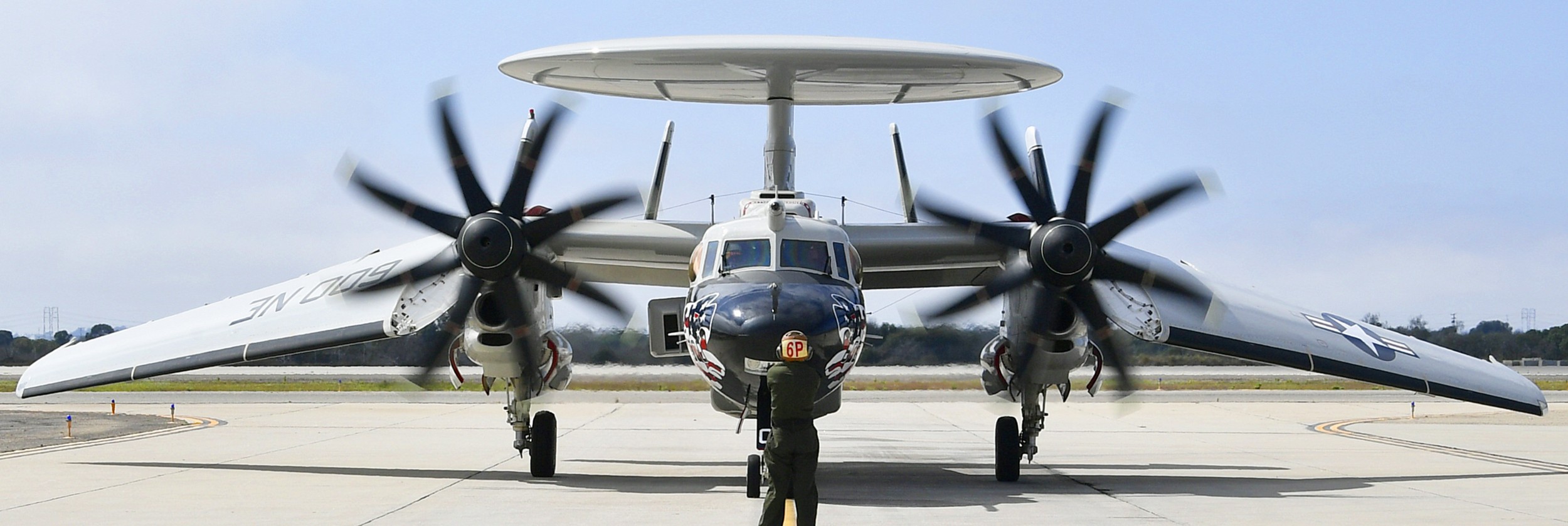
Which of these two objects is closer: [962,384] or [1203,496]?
[1203,496]

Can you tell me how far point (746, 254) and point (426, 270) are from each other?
177 inches

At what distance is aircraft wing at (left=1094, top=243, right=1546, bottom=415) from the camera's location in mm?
18609

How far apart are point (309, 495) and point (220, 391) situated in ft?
133

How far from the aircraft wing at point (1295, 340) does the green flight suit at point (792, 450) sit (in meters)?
8.28

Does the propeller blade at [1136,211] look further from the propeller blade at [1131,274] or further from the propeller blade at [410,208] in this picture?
the propeller blade at [410,208]

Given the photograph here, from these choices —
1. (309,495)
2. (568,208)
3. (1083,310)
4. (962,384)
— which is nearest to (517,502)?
(309,495)

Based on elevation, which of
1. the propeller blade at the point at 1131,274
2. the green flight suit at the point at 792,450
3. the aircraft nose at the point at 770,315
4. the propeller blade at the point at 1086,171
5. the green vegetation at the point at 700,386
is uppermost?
the propeller blade at the point at 1086,171

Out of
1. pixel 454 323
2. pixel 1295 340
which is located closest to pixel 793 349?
pixel 454 323

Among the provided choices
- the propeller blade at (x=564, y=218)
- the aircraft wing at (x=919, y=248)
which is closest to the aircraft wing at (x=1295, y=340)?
the aircraft wing at (x=919, y=248)

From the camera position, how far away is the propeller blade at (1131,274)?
58.5 ft

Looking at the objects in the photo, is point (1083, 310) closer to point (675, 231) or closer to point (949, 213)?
point (949, 213)

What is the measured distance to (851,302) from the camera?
15539 millimetres

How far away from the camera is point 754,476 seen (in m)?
15.4

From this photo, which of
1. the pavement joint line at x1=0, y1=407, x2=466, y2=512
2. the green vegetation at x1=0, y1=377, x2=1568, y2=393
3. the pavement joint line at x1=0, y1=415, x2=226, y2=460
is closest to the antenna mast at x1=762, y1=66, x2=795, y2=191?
the pavement joint line at x1=0, y1=407, x2=466, y2=512
